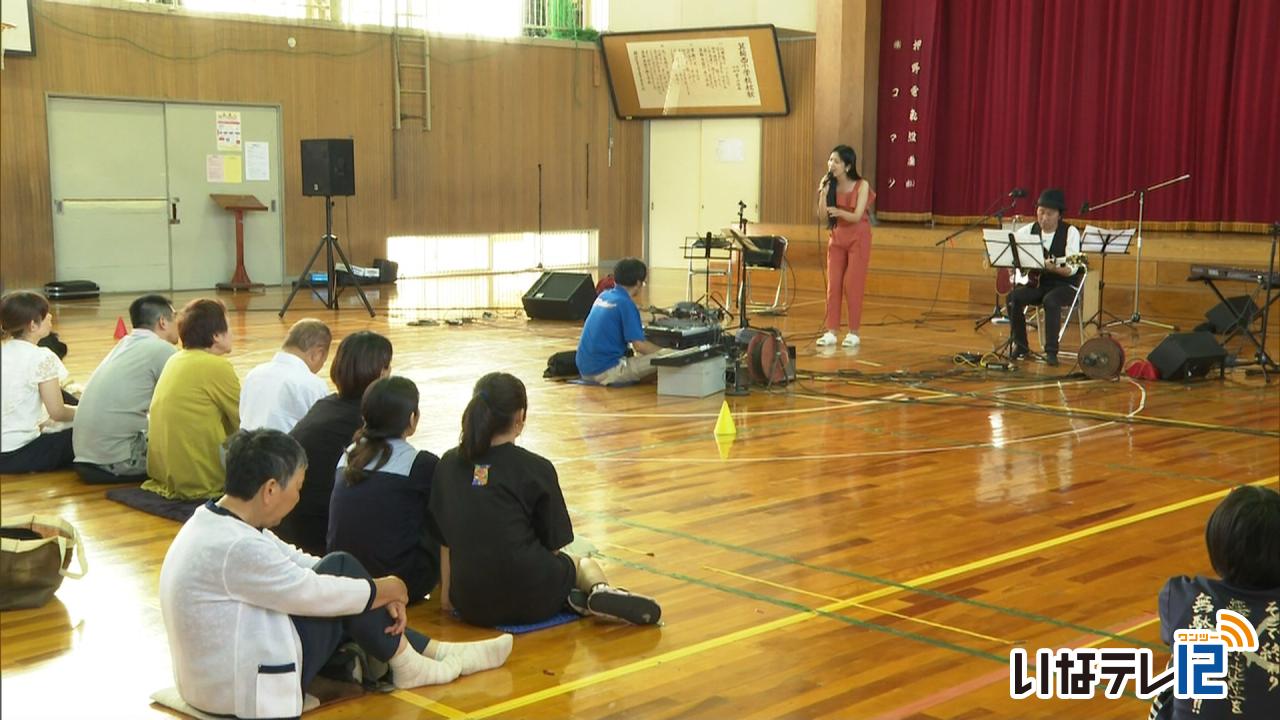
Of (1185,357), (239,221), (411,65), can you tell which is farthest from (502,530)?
(411,65)

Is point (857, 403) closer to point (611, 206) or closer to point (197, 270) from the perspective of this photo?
point (197, 270)

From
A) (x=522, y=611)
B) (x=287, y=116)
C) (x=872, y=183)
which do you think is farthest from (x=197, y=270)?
(x=522, y=611)

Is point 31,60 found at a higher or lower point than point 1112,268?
higher

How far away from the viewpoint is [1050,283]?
32.4 feet

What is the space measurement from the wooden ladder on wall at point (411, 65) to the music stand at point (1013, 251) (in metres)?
9.18

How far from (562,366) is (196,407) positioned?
12.8 ft

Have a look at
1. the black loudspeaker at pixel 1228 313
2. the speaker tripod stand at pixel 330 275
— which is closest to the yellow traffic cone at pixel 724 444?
the black loudspeaker at pixel 1228 313

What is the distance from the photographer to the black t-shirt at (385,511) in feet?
13.1

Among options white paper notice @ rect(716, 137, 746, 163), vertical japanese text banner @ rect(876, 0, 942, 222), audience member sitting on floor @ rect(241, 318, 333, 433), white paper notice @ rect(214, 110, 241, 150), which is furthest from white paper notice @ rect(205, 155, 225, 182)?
audience member sitting on floor @ rect(241, 318, 333, 433)

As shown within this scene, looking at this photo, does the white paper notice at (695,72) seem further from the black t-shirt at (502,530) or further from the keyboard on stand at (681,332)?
the black t-shirt at (502,530)

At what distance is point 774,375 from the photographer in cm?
870

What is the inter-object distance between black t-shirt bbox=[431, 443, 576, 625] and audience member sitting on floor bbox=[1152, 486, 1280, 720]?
1.84 metres

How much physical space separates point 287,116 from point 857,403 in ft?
32.7

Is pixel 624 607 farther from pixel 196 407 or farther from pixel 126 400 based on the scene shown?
pixel 126 400
